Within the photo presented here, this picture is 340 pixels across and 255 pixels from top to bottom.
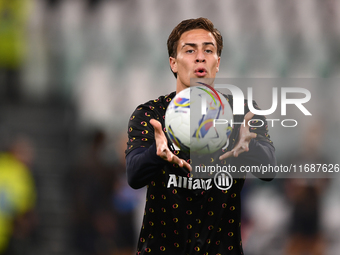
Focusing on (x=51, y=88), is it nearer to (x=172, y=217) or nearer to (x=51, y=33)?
(x=51, y=33)

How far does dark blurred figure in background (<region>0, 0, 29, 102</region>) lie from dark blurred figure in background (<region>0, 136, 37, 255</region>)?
1.72m

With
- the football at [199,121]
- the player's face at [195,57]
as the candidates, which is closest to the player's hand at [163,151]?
the football at [199,121]

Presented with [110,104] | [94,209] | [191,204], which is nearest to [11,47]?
[110,104]

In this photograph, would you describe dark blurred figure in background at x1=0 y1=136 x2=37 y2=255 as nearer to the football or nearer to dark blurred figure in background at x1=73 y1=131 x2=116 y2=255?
dark blurred figure in background at x1=73 y1=131 x2=116 y2=255

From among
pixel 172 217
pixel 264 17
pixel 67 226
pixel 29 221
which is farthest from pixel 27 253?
pixel 264 17

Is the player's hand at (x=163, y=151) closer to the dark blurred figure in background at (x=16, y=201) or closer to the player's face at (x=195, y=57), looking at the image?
the player's face at (x=195, y=57)

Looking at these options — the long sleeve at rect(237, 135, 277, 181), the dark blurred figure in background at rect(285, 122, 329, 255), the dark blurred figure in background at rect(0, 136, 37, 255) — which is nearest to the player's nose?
the long sleeve at rect(237, 135, 277, 181)

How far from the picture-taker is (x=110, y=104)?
23.4ft

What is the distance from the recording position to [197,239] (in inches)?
91.1

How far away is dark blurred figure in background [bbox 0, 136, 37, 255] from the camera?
5285mm

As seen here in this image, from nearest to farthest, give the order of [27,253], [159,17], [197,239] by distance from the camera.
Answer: [197,239]
[27,253]
[159,17]

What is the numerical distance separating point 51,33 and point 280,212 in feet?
17.1

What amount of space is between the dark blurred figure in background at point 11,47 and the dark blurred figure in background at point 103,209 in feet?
8.13

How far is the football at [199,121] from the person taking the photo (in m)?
2.20
